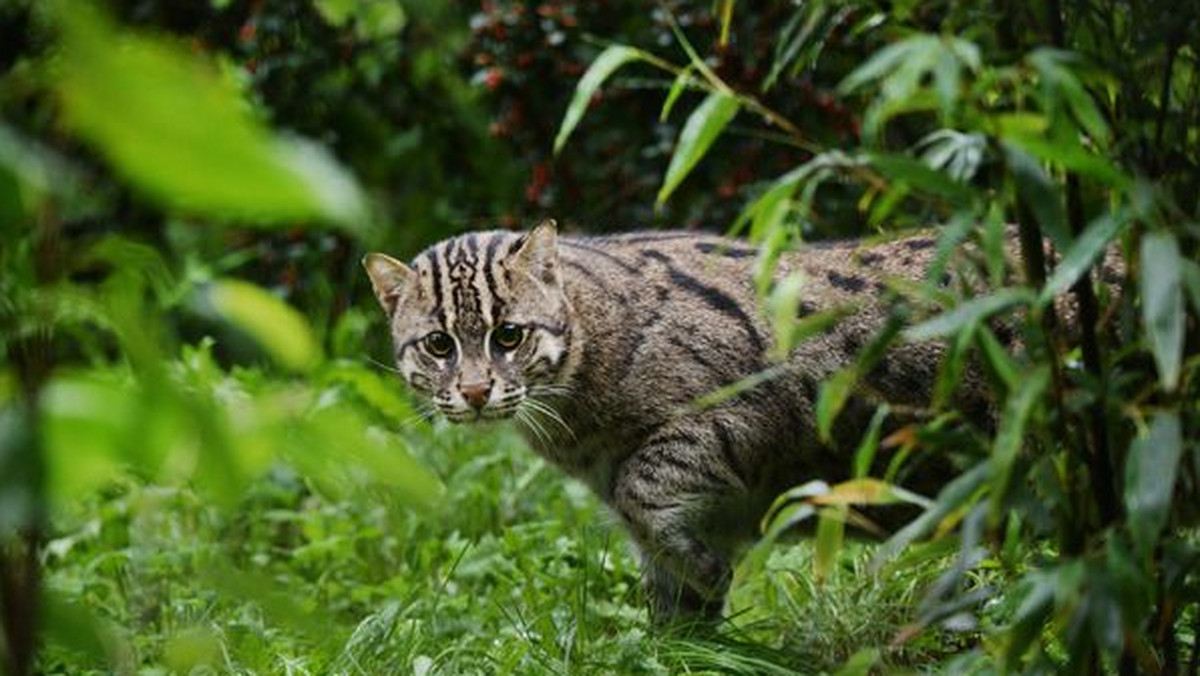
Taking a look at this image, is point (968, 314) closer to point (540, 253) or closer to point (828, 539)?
point (828, 539)

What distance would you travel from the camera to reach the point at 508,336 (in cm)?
488

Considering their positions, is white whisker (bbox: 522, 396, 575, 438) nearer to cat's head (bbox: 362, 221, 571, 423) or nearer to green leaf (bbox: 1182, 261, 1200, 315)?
cat's head (bbox: 362, 221, 571, 423)

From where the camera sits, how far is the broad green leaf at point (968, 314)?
2.38 metres

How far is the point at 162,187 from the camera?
3.15ft

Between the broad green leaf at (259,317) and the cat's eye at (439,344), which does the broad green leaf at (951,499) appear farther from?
the cat's eye at (439,344)

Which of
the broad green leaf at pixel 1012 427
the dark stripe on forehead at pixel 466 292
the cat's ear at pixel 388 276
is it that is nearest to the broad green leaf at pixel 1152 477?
the broad green leaf at pixel 1012 427

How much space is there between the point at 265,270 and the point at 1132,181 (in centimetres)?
658

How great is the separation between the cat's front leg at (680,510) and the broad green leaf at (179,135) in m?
3.75

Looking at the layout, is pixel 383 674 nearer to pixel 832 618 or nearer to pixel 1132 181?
pixel 832 618

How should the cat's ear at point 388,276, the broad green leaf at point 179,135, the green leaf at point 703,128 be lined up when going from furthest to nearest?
the cat's ear at point 388,276 → the green leaf at point 703,128 → the broad green leaf at point 179,135

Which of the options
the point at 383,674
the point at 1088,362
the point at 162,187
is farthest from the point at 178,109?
the point at 383,674

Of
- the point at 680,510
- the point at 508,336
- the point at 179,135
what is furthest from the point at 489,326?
the point at 179,135

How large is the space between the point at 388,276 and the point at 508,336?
525mm

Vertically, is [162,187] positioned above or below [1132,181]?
above
